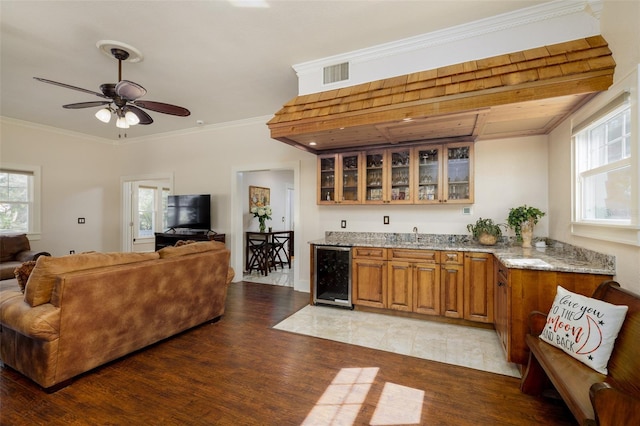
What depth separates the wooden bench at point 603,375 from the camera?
125 centimetres

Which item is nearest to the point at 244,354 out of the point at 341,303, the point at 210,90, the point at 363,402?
the point at 363,402

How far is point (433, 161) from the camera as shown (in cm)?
397

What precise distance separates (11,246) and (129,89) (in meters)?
4.30

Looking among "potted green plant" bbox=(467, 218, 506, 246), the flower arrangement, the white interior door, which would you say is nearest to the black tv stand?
the flower arrangement

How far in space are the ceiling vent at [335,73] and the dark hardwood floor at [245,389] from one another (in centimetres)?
289

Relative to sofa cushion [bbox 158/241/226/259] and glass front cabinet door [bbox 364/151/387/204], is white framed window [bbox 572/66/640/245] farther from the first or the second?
sofa cushion [bbox 158/241/226/259]

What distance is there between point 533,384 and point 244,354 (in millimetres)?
2343

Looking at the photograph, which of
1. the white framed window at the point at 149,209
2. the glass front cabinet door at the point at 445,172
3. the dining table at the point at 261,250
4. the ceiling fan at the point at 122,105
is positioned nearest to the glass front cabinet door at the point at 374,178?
the glass front cabinet door at the point at 445,172

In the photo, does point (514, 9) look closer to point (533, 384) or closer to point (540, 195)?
point (540, 195)

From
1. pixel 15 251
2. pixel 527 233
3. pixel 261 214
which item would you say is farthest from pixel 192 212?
pixel 527 233

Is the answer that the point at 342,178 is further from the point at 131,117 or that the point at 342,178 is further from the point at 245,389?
the point at 245,389

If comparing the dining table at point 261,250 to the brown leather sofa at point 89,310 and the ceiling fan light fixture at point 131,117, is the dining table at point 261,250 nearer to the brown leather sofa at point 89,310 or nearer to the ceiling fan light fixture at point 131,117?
the brown leather sofa at point 89,310

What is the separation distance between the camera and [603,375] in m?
1.64

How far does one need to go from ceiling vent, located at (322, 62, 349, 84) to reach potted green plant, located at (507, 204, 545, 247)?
251 cm
